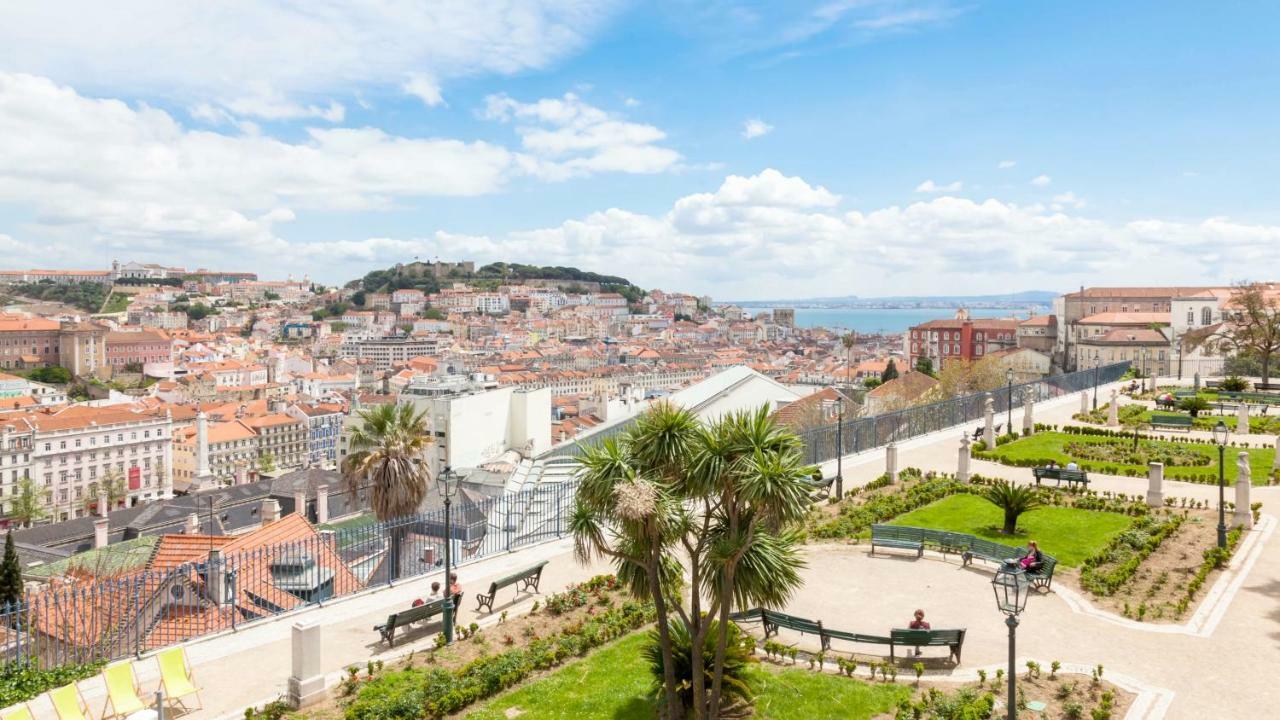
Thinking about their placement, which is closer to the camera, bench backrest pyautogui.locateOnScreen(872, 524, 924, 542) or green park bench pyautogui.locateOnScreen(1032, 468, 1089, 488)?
bench backrest pyautogui.locateOnScreen(872, 524, 924, 542)

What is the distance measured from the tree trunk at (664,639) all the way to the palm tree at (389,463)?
40.6ft

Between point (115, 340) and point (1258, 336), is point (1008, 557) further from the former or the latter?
point (115, 340)

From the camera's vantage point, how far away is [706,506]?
838cm

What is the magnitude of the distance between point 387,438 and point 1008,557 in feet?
45.2

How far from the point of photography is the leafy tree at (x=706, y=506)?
7.94 metres

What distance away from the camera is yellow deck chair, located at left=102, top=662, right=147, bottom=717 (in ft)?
28.9

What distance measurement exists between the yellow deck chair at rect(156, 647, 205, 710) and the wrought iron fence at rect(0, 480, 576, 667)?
1.60 m

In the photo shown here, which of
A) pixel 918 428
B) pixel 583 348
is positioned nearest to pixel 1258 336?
pixel 918 428

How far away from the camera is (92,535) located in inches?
1945

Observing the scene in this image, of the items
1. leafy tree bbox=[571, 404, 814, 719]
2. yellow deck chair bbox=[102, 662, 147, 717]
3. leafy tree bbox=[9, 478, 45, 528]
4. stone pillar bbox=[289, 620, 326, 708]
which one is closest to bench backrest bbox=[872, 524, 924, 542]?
leafy tree bbox=[571, 404, 814, 719]

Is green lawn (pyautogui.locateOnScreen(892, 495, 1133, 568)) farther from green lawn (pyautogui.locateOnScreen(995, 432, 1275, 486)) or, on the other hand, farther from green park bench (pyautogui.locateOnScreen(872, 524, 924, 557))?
green lawn (pyautogui.locateOnScreen(995, 432, 1275, 486))

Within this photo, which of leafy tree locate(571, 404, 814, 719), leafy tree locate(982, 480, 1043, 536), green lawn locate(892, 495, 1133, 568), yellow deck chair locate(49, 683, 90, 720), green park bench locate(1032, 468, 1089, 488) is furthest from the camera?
green park bench locate(1032, 468, 1089, 488)

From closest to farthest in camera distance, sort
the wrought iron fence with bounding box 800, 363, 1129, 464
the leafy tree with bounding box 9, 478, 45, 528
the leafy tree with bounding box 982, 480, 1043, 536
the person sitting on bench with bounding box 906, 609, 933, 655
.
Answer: the person sitting on bench with bounding box 906, 609, 933, 655 < the leafy tree with bounding box 982, 480, 1043, 536 < the wrought iron fence with bounding box 800, 363, 1129, 464 < the leafy tree with bounding box 9, 478, 45, 528

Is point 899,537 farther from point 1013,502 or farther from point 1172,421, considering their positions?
point 1172,421
